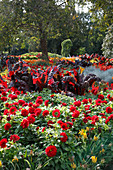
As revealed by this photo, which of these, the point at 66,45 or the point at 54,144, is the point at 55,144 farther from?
the point at 66,45

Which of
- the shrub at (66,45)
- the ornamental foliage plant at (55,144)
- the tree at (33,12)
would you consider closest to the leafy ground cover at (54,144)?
the ornamental foliage plant at (55,144)

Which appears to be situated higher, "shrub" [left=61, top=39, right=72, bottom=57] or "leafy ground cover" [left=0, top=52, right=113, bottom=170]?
"shrub" [left=61, top=39, right=72, bottom=57]

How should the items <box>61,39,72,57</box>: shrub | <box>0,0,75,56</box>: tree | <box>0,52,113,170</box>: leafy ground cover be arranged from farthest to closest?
<box>61,39,72,57</box>: shrub
<box>0,0,75,56</box>: tree
<box>0,52,113,170</box>: leafy ground cover

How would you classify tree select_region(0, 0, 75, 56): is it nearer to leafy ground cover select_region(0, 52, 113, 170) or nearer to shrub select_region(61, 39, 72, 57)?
leafy ground cover select_region(0, 52, 113, 170)

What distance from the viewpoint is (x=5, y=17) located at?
361 inches

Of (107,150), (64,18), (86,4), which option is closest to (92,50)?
(64,18)

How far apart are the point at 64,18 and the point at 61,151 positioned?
922 centimetres

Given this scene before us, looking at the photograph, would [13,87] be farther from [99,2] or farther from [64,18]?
[64,18]

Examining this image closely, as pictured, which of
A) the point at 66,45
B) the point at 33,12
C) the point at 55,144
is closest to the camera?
the point at 55,144

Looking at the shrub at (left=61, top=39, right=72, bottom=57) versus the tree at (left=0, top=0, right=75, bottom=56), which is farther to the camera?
the shrub at (left=61, top=39, right=72, bottom=57)

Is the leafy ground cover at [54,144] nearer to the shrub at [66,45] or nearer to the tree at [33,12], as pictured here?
the tree at [33,12]

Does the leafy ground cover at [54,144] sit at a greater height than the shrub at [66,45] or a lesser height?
lesser

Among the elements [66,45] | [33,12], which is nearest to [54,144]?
[33,12]

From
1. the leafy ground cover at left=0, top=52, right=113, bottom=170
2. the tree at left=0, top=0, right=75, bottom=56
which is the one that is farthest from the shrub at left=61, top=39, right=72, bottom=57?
the leafy ground cover at left=0, top=52, right=113, bottom=170
